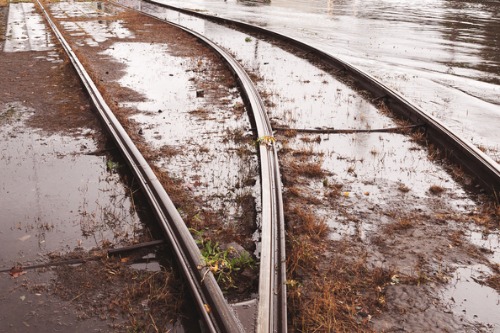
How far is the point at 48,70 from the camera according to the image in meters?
9.39

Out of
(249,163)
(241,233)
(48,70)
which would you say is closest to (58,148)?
(249,163)

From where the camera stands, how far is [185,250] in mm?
3418

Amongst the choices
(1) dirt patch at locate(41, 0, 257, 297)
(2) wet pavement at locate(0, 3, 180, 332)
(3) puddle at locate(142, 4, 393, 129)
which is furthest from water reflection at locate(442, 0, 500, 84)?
(2) wet pavement at locate(0, 3, 180, 332)

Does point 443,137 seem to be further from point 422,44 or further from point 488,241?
point 422,44

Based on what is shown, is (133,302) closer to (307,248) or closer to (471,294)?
(307,248)

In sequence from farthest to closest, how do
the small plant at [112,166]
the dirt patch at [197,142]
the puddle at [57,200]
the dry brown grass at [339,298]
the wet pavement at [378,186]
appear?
the small plant at [112,166], the dirt patch at [197,142], the puddle at [57,200], the wet pavement at [378,186], the dry brown grass at [339,298]

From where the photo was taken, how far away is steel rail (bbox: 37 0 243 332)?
2.78 m

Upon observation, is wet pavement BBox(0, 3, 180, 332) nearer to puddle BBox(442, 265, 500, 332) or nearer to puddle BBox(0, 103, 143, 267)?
puddle BBox(0, 103, 143, 267)

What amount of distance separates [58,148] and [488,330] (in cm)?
466

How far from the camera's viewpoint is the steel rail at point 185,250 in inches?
109

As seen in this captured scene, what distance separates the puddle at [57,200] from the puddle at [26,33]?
22.8ft

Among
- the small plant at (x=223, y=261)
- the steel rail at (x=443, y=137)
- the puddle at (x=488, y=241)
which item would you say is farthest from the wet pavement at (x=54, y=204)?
the steel rail at (x=443, y=137)

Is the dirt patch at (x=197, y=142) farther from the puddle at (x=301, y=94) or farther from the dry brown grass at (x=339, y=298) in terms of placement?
the puddle at (x=301, y=94)

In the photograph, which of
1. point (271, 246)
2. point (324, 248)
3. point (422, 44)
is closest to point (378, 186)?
point (324, 248)
